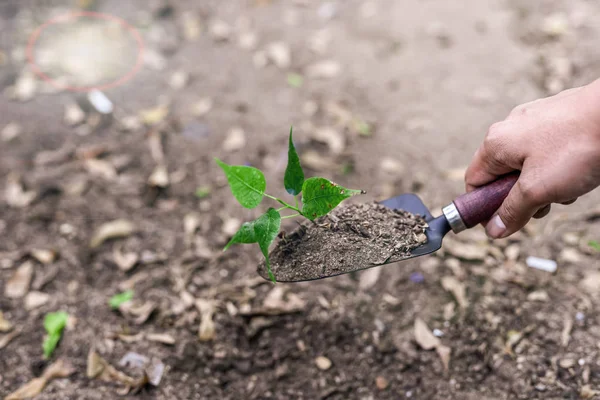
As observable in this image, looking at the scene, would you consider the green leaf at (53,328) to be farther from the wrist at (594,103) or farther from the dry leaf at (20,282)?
the wrist at (594,103)

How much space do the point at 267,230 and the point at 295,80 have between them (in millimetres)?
2285

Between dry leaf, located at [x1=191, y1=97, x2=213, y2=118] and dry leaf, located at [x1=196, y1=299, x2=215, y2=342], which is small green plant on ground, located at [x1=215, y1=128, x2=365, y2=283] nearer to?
dry leaf, located at [x1=196, y1=299, x2=215, y2=342]

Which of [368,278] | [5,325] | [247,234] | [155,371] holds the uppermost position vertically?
[247,234]

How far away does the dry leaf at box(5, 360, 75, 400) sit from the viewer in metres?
1.95

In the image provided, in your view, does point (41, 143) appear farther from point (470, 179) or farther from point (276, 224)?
point (470, 179)

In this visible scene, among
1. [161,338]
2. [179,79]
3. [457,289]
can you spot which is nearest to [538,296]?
[457,289]

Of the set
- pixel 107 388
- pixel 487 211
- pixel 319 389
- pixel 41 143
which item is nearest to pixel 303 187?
pixel 487 211

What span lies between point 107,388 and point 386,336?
1166mm

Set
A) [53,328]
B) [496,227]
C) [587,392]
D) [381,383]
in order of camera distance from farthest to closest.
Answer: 1. [53,328]
2. [381,383]
3. [587,392]
4. [496,227]

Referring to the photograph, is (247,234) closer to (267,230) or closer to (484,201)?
(267,230)

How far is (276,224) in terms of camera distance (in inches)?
60.4

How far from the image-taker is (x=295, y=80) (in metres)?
3.59

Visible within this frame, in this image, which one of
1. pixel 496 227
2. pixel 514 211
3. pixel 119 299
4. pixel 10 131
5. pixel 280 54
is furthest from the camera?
pixel 280 54

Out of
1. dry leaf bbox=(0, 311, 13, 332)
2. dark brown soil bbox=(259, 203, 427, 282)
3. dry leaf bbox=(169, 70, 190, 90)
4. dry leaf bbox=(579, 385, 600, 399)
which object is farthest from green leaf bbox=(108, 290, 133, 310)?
dry leaf bbox=(579, 385, 600, 399)
